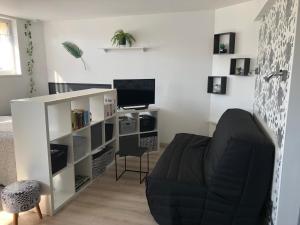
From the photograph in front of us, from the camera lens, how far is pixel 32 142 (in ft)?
7.71

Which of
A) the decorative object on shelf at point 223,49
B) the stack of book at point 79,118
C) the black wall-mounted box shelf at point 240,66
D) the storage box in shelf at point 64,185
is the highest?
the decorative object on shelf at point 223,49

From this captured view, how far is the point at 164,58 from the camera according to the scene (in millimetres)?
4312

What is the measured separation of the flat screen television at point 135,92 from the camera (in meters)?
3.95

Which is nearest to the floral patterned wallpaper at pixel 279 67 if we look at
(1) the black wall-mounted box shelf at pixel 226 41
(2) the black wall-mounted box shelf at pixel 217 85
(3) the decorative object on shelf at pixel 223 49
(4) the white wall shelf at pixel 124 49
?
(1) the black wall-mounted box shelf at pixel 226 41

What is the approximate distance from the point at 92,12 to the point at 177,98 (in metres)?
2.03

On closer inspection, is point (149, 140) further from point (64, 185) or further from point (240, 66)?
point (240, 66)

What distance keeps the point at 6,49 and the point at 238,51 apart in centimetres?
400

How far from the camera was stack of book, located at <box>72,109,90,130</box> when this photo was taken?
2.74 meters

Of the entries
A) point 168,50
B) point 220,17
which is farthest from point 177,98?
point 220,17

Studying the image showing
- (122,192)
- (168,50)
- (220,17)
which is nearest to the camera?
(122,192)

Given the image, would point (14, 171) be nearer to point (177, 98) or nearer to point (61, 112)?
point (61, 112)

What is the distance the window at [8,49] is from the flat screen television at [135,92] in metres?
2.11

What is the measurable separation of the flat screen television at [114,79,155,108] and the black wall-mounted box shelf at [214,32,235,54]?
113 centimetres

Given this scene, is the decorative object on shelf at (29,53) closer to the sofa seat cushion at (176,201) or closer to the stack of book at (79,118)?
the stack of book at (79,118)
